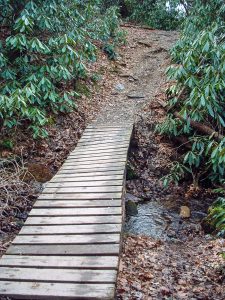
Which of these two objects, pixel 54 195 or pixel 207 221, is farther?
pixel 207 221

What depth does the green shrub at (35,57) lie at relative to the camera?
5.82m

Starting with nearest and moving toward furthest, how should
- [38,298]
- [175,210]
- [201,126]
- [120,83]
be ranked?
[38,298], [175,210], [201,126], [120,83]

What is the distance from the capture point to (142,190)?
20.3 ft

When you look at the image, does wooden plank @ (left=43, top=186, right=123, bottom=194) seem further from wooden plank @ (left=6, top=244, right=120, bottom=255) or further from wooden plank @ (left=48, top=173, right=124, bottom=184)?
wooden plank @ (left=6, top=244, right=120, bottom=255)

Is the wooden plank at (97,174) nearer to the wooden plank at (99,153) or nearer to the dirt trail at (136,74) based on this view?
the wooden plank at (99,153)

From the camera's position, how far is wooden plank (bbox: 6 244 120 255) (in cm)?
291

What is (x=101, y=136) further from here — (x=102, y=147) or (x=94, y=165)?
(x=94, y=165)

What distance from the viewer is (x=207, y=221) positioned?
4980 mm

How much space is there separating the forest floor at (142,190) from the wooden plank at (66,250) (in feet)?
2.78

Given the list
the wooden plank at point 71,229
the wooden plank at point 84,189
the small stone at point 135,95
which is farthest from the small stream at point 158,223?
the small stone at point 135,95

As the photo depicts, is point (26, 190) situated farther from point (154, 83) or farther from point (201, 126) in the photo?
point (154, 83)

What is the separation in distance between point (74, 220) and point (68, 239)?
1.25 feet

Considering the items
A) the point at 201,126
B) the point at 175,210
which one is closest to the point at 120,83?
the point at 201,126

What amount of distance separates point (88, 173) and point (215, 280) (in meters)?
2.22
